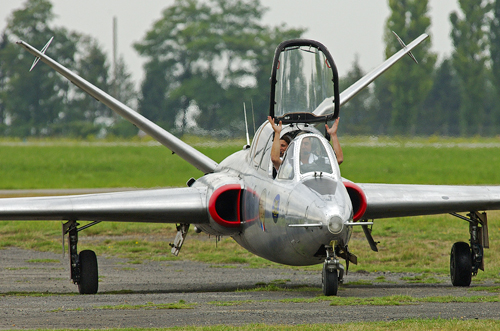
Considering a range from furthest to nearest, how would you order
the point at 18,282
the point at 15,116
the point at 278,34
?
the point at 15,116, the point at 278,34, the point at 18,282

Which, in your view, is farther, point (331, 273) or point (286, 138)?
point (286, 138)

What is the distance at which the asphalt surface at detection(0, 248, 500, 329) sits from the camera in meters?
8.22

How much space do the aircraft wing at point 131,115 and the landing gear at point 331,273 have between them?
5729 mm

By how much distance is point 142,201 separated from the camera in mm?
11914

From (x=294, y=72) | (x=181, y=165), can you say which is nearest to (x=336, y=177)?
(x=294, y=72)

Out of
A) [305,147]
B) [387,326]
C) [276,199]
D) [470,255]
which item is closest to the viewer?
[387,326]

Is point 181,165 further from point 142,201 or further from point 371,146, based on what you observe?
point 142,201

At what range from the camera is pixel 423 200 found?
1220 centimetres

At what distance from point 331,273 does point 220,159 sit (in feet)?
92.0

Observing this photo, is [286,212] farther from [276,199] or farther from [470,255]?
[470,255]

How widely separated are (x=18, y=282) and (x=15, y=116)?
61334mm

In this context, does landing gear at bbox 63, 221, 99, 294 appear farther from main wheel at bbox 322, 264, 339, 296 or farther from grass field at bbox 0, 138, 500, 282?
grass field at bbox 0, 138, 500, 282

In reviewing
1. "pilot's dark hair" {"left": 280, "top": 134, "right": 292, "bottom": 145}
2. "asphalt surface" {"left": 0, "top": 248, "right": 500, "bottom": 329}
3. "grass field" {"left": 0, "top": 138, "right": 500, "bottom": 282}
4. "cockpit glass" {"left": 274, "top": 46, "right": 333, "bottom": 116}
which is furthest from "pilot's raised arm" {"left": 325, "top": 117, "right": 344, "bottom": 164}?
"grass field" {"left": 0, "top": 138, "right": 500, "bottom": 282}

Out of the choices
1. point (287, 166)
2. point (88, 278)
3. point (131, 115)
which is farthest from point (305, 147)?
point (131, 115)
